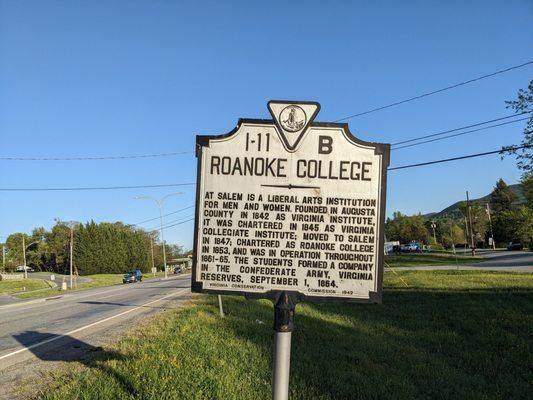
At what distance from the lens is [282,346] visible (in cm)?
339

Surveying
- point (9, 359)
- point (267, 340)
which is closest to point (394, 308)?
point (267, 340)

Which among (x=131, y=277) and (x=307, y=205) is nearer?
(x=307, y=205)

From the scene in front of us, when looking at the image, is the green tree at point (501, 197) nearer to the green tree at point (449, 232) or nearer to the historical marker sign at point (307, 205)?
the green tree at point (449, 232)

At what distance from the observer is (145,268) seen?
374ft

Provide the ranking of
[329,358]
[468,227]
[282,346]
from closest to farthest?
1. [282,346]
2. [329,358]
3. [468,227]

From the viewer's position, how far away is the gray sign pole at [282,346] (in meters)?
3.32

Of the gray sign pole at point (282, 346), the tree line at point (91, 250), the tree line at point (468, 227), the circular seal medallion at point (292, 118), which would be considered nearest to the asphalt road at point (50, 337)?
the gray sign pole at point (282, 346)

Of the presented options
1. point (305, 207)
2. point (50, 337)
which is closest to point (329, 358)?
point (305, 207)

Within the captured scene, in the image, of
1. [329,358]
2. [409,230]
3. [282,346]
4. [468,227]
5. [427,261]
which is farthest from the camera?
[409,230]

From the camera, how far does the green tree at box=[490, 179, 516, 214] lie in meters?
117

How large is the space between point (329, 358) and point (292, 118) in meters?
5.11

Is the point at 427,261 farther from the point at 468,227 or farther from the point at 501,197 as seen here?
the point at 501,197

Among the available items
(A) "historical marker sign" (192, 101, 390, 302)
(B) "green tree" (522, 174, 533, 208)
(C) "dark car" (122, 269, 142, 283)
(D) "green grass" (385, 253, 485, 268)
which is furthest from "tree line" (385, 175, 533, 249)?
(A) "historical marker sign" (192, 101, 390, 302)

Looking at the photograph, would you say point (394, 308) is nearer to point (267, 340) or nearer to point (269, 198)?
point (267, 340)
